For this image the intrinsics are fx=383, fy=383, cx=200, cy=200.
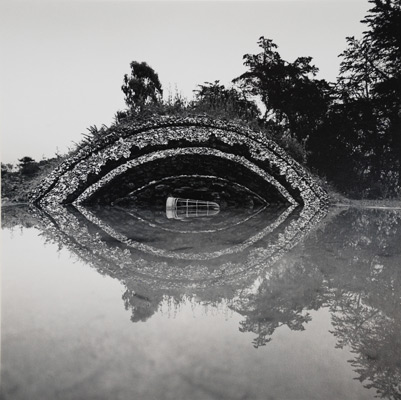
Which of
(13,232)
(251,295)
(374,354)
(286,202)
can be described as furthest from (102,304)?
(286,202)


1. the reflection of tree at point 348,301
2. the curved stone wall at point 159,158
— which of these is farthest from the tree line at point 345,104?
the reflection of tree at point 348,301

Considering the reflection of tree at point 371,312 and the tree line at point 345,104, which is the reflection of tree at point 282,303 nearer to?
the reflection of tree at point 371,312

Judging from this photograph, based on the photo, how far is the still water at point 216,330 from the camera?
1.50 m

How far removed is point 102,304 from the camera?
2.44m

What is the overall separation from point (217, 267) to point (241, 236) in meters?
1.89

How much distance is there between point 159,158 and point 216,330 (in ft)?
26.9

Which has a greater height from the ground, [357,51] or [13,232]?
[357,51]

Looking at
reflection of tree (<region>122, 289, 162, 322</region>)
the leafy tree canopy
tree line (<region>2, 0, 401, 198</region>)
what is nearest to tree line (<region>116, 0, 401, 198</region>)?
tree line (<region>2, 0, 401, 198</region>)

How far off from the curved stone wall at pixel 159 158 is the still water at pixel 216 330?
6.12 metres

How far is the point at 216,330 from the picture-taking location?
2.04 meters

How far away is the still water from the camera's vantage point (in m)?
1.50

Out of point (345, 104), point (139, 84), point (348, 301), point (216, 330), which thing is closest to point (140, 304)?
point (216, 330)

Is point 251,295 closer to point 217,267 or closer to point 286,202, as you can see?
point 217,267

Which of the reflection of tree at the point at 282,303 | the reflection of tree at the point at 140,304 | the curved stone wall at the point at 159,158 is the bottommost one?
the reflection of tree at the point at 140,304
